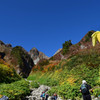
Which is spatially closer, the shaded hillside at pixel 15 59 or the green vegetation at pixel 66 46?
the green vegetation at pixel 66 46

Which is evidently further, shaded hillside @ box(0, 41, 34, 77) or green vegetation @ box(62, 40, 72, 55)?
shaded hillside @ box(0, 41, 34, 77)

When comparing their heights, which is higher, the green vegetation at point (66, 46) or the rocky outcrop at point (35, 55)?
the rocky outcrop at point (35, 55)

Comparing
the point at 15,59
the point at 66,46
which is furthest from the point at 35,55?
the point at 66,46

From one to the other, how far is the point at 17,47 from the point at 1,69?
26.4 m

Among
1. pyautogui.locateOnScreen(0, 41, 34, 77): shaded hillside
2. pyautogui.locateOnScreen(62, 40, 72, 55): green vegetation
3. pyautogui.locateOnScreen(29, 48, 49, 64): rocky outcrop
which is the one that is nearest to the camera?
pyautogui.locateOnScreen(62, 40, 72, 55): green vegetation

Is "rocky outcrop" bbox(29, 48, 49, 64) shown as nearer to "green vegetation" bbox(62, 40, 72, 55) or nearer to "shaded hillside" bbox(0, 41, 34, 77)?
"shaded hillside" bbox(0, 41, 34, 77)

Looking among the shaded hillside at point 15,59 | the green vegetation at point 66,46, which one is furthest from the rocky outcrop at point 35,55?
the green vegetation at point 66,46

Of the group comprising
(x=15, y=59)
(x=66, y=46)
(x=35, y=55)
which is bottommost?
(x=66, y=46)

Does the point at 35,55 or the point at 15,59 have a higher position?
the point at 35,55

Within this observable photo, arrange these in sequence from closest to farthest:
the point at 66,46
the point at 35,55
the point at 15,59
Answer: the point at 66,46
the point at 15,59
the point at 35,55

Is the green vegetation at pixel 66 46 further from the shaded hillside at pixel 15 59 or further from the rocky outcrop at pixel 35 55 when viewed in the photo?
the rocky outcrop at pixel 35 55

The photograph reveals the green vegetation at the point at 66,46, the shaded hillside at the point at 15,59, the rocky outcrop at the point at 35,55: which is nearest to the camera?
the green vegetation at the point at 66,46

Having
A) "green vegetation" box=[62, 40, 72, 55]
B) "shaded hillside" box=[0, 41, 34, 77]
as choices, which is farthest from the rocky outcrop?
"green vegetation" box=[62, 40, 72, 55]

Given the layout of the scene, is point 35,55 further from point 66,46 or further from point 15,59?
point 66,46
